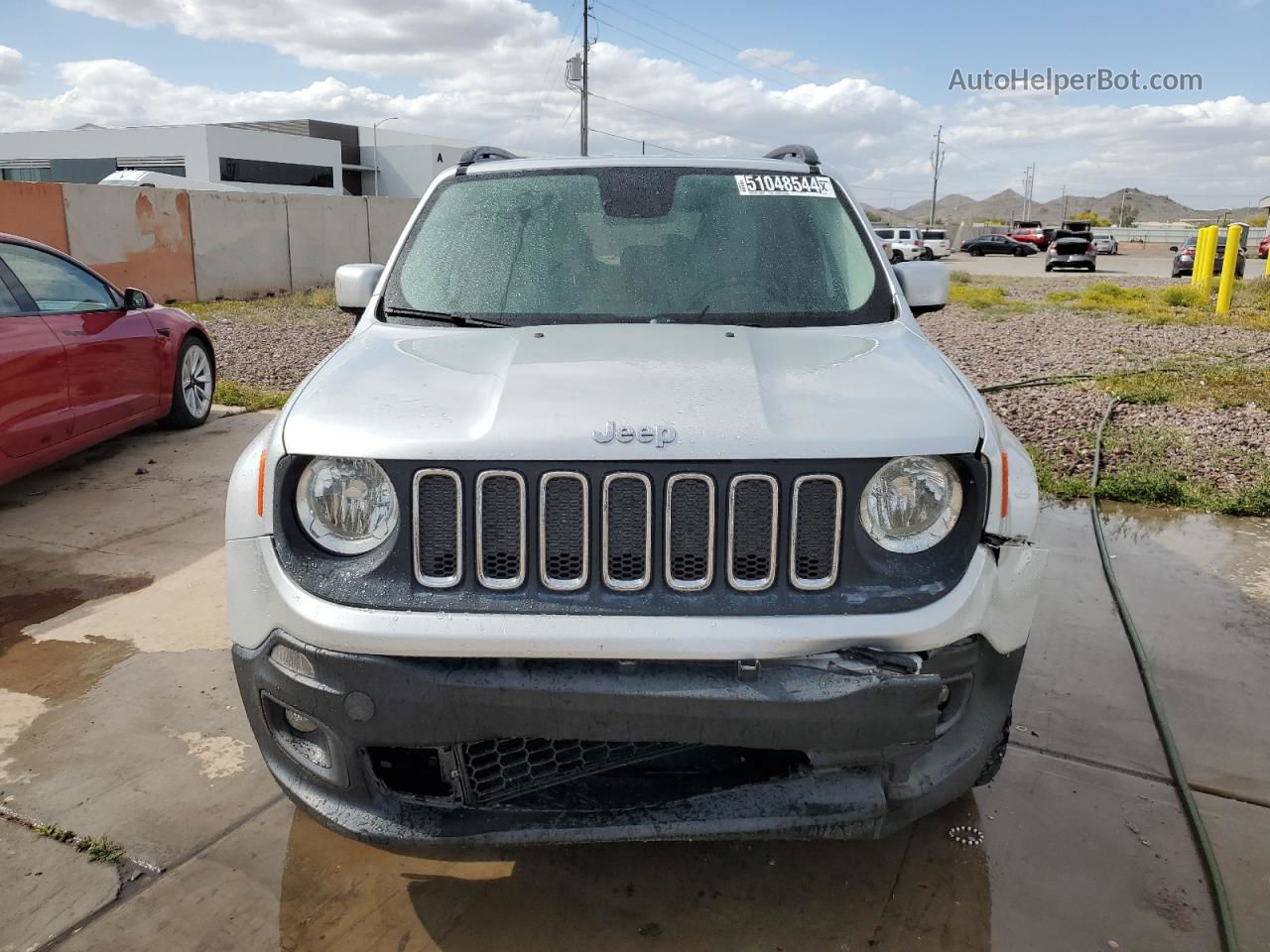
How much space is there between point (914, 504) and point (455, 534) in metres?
1.03

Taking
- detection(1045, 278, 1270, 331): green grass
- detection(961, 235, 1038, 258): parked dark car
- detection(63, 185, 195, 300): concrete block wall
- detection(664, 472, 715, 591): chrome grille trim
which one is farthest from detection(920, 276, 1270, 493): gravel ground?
detection(961, 235, 1038, 258): parked dark car

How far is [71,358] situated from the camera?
19.4 ft

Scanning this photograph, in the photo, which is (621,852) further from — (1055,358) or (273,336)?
(273,336)

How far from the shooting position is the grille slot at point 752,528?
220 centimetres

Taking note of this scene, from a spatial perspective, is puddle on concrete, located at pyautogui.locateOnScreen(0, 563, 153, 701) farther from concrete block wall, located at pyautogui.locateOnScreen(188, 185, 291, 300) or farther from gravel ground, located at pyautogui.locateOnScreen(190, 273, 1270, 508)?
concrete block wall, located at pyautogui.locateOnScreen(188, 185, 291, 300)

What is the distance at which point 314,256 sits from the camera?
22.7m

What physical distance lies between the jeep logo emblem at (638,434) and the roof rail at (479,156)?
2.03 meters

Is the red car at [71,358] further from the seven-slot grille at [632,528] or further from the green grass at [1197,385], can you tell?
the green grass at [1197,385]

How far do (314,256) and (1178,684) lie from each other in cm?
2180

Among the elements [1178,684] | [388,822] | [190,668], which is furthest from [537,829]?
[1178,684]

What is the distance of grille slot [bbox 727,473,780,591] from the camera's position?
7.21ft

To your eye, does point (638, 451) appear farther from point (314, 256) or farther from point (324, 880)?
point (314, 256)

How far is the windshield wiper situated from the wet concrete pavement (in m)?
1.47

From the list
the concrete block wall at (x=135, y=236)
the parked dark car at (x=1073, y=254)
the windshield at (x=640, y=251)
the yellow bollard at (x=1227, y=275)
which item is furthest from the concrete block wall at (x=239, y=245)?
the parked dark car at (x=1073, y=254)
